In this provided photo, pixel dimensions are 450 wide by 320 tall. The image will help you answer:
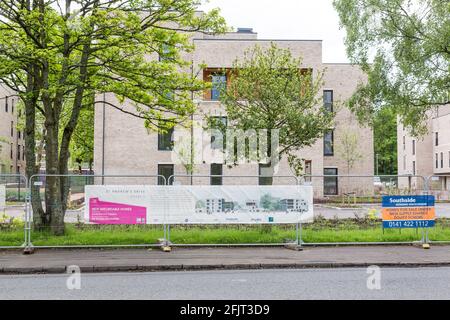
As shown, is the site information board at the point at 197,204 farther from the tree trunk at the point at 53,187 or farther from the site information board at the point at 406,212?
the site information board at the point at 406,212

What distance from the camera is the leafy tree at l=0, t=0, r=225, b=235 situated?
1259 cm

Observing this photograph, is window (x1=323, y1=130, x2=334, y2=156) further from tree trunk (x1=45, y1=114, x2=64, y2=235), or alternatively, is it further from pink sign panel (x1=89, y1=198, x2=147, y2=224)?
pink sign panel (x1=89, y1=198, x2=147, y2=224)

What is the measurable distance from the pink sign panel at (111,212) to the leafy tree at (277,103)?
5160 millimetres

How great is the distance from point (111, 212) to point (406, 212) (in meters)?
7.70

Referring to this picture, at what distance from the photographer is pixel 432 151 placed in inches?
2635

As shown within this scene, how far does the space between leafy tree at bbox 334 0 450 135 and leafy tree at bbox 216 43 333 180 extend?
15.8ft

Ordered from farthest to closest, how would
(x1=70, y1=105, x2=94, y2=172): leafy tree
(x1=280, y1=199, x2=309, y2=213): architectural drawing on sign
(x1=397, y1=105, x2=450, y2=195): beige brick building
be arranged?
(x1=397, y1=105, x2=450, y2=195): beige brick building
(x1=70, y1=105, x2=94, y2=172): leafy tree
(x1=280, y1=199, x2=309, y2=213): architectural drawing on sign

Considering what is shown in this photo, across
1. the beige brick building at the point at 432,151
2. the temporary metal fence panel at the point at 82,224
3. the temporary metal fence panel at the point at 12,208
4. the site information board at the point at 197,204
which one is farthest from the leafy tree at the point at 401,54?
the beige brick building at the point at 432,151

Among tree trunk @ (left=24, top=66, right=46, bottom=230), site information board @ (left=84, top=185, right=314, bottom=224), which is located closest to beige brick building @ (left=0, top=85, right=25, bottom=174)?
tree trunk @ (left=24, top=66, right=46, bottom=230)

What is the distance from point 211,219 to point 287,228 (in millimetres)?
2891

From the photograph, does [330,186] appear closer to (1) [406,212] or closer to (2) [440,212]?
(2) [440,212]
